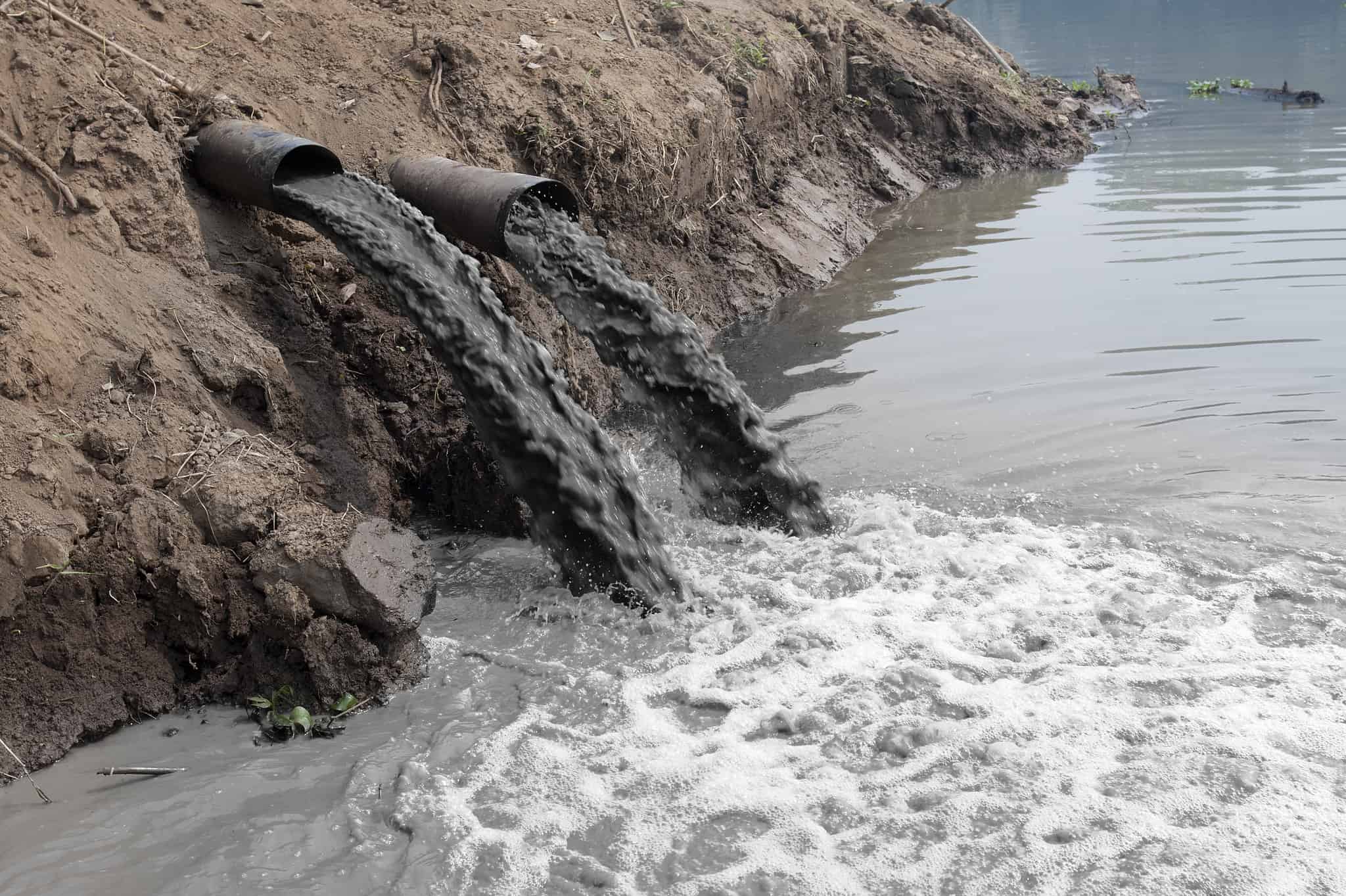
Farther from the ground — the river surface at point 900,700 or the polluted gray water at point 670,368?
the polluted gray water at point 670,368

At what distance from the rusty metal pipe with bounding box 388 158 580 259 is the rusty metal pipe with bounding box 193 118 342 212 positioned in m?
0.52

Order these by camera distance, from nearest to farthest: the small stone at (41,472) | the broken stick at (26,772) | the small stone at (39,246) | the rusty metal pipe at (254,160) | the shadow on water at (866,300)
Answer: the broken stick at (26,772) → the small stone at (41,472) → the small stone at (39,246) → the rusty metal pipe at (254,160) → the shadow on water at (866,300)

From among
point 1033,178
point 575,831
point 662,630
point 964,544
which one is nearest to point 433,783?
point 575,831

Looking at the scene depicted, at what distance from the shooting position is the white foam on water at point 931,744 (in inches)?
126

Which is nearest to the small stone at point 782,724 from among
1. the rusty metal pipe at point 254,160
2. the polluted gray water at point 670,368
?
the polluted gray water at point 670,368

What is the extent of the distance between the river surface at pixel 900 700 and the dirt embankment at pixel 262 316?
1.07 ft

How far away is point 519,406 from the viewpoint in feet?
16.0

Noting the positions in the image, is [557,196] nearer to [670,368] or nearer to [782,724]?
[670,368]

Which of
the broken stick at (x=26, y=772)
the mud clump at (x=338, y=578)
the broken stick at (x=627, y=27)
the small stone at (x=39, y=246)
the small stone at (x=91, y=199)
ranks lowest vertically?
the broken stick at (x=26, y=772)

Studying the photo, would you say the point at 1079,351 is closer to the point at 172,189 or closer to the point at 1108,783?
the point at 1108,783

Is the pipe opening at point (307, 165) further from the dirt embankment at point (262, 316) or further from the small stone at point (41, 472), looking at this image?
the small stone at point (41, 472)

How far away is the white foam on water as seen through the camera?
10.5 feet

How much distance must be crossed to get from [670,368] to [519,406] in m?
1.07

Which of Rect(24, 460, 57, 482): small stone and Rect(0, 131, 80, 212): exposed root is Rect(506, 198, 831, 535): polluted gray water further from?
Rect(24, 460, 57, 482): small stone
